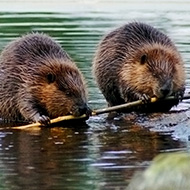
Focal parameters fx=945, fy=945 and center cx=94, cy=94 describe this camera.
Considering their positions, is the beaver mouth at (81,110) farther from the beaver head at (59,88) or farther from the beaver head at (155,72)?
the beaver head at (155,72)

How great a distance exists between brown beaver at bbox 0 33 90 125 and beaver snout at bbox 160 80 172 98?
1.03 m

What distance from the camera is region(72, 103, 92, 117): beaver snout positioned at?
32.1 feet

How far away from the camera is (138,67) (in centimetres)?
1112

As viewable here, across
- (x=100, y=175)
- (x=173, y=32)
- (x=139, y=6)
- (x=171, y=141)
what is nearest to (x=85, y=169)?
(x=100, y=175)

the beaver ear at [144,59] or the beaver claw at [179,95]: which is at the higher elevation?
the beaver ear at [144,59]

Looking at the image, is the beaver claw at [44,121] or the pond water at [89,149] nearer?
the pond water at [89,149]

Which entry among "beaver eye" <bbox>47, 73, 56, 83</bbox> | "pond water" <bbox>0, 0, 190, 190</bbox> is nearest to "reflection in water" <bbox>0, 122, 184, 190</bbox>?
"pond water" <bbox>0, 0, 190, 190</bbox>

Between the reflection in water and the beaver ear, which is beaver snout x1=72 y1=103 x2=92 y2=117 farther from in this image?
the beaver ear

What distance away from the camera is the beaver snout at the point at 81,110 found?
980 cm

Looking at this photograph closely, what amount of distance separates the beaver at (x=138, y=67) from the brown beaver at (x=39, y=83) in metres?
1.02

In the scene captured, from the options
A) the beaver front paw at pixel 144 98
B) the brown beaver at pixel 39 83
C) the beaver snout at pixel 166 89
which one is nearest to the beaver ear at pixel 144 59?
the beaver front paw at pixel 144 98

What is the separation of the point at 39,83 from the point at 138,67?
1.40 meters

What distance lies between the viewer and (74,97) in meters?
9.96

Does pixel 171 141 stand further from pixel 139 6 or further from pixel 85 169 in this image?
pixel 139 6
